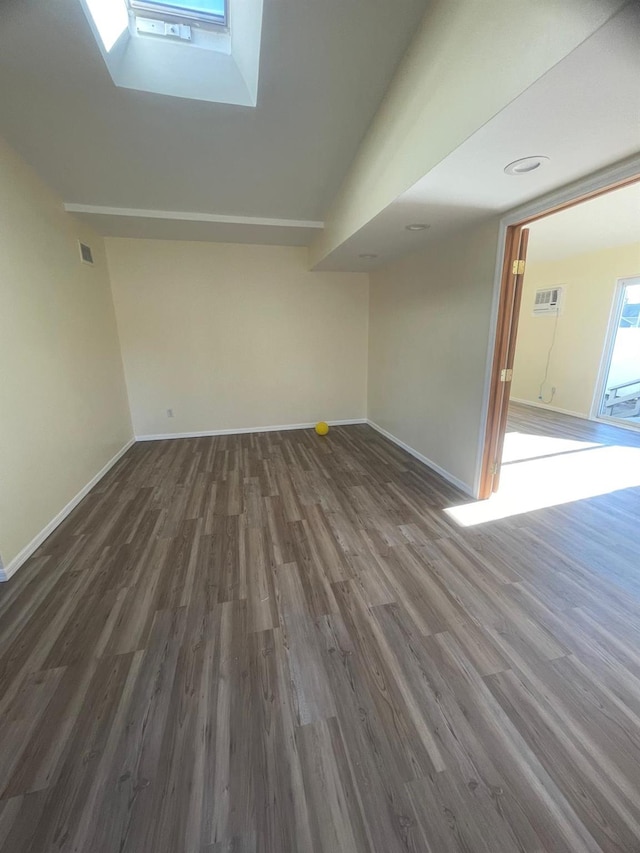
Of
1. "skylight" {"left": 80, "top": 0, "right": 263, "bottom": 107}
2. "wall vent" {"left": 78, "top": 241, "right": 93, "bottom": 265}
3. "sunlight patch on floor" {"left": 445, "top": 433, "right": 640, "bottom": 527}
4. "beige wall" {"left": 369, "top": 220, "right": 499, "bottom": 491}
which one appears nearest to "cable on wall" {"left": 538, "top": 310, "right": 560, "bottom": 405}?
"sunlight patch on floor" {"left": 445, "top": 433, "right": 640, "bottom": 527}

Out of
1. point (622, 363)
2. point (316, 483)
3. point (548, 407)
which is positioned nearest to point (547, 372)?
point (548, 407)

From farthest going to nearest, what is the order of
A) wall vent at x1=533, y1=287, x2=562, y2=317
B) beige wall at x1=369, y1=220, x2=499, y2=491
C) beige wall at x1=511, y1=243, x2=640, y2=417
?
wall vent at x1=533, y1=287, x2=562, y2=317, beige wall at x1=511, y1=243, x2=640, y2=417, beige wall at x1=369, y1=220, x2=499, y2=491

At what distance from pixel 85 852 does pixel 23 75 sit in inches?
125

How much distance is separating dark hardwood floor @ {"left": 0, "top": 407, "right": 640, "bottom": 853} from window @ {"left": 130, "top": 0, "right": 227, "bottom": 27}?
3084 millimetres

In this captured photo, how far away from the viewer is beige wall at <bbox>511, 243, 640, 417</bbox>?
4.63m

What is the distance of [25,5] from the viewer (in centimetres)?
135

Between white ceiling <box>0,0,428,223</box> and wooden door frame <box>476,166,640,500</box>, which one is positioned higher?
white ceiling <box>0,0,428,223</box>

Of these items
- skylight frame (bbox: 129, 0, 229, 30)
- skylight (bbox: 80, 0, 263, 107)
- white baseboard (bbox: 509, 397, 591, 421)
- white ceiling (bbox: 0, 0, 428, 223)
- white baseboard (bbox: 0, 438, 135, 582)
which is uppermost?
skylight frame (bbox: 129, 0, 229, 30)

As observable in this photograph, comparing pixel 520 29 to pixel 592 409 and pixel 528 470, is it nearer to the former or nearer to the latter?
pixel 528 470

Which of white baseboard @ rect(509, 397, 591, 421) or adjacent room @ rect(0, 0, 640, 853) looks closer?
adjacent room @ rect(0, 0, 640, 853)

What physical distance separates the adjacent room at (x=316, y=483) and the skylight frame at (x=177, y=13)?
0.05 ft

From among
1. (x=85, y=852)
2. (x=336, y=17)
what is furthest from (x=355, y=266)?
(x=85, y=852)

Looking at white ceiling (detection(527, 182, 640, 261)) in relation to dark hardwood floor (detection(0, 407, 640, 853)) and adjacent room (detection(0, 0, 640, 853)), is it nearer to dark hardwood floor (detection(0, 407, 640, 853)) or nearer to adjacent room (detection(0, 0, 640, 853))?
adjacent room (detection(0, 0, 640, 853))

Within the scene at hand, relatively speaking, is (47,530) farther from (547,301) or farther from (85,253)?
(547,301)
